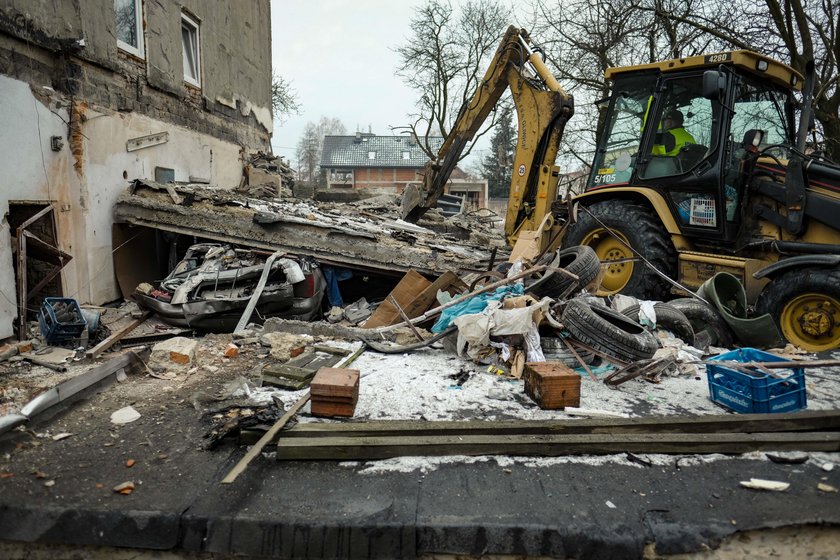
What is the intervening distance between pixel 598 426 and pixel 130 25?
8.15m

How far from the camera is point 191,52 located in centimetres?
933

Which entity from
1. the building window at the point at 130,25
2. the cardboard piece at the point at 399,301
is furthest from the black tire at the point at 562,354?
the building window at the point at 130,25

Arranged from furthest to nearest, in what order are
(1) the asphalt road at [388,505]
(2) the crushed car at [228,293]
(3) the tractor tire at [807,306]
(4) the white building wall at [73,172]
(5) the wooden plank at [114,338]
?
(2) the crushed car at [228,293]
(4) the white building wall at [73,172]
(5) the wooden plank at [114,338]
(3) the tractor tire at [807,306]
(1) the asphalt road at [388,505]

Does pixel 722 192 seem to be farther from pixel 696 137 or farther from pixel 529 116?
pixel 529 116

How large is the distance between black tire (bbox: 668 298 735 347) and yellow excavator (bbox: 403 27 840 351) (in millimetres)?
418

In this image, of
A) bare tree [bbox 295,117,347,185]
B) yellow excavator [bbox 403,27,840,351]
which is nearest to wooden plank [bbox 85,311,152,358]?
yellow excavator [bbox 403,27,840,351]

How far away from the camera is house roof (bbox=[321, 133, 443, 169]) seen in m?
45.9

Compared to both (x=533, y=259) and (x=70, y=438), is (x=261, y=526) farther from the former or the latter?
(x=533, y=259)

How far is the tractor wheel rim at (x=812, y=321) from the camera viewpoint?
4707mm

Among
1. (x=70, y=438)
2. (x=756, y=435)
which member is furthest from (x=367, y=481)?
(x=756, y=435)

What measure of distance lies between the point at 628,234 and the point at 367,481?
15.9 feet

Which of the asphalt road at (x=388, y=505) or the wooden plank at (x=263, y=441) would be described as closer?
the asphalt road at (x=388, y=505)

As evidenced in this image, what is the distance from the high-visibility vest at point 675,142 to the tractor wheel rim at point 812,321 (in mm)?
2097

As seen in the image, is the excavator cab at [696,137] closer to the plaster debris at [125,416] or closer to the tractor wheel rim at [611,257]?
the tractor wheel rim at [611,257]
